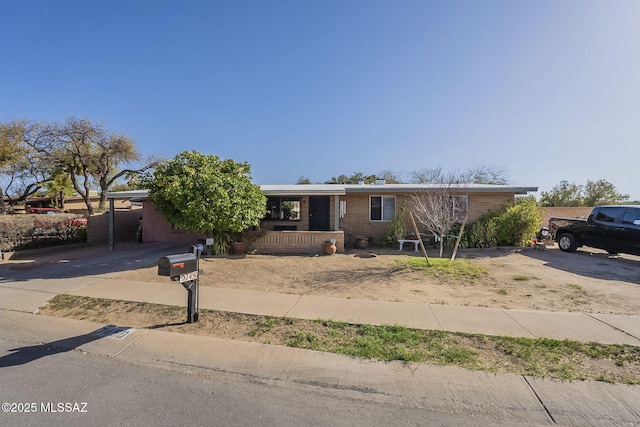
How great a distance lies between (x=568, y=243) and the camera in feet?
37.8

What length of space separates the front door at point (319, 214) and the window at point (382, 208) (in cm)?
195

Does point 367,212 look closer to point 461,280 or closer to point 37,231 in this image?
point 461,280

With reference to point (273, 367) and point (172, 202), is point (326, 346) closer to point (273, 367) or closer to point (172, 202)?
point (273, 367)

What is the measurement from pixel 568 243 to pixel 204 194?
42.5ft

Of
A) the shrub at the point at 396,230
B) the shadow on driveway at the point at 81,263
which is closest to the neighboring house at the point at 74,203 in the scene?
the shadow on driveway at the point at 81,263

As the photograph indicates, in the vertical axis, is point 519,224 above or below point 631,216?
below

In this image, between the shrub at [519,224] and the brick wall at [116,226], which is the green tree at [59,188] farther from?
the shrub at [519,224]

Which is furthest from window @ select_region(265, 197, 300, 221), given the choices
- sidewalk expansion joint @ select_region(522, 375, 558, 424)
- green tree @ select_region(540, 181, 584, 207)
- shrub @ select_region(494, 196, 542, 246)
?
green tree @ select_region(540, 181, 584, 207)

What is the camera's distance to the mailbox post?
4.07m

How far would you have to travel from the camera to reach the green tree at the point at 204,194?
9227mm

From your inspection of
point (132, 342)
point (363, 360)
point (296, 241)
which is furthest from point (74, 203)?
point (363, 360)

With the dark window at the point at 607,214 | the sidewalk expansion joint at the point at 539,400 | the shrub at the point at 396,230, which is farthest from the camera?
the shrub at the point at 396,230

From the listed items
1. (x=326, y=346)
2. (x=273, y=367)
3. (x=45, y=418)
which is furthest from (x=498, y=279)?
(x=45, y=418)

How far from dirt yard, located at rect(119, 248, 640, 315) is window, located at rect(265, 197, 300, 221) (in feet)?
11.5
